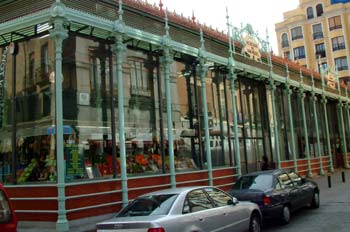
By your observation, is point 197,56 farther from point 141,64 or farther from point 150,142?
point 150,142

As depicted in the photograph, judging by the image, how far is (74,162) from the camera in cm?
1241

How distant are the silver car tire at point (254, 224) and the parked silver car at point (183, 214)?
246mm

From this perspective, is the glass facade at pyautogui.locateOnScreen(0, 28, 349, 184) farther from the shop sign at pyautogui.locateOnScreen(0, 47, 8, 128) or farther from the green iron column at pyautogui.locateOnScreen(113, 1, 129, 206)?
the green iron column at pyautogui.locateOnScreen(113, 1, 129, 206)

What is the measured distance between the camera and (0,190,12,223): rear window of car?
238 inches

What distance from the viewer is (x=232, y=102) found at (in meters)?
19.5

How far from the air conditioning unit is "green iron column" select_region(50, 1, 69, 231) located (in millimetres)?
1458

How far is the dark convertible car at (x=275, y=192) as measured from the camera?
35.6 ft

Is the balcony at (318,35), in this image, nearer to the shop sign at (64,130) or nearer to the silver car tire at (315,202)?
the silver car tire at (315,202)

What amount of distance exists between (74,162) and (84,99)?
2.10m

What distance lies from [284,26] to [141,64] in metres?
65.8

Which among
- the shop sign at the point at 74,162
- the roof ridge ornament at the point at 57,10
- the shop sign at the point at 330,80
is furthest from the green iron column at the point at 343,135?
the roof ridge ornament at the point at 57,10

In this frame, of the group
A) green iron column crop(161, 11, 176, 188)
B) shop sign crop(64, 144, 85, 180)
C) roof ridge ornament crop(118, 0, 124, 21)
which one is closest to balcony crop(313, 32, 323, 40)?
green iron column crop(161, 11, 176, 188)

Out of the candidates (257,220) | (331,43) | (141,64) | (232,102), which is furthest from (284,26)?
(257,220)

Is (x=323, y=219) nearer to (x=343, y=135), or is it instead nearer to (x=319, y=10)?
(x=343, y=135)
